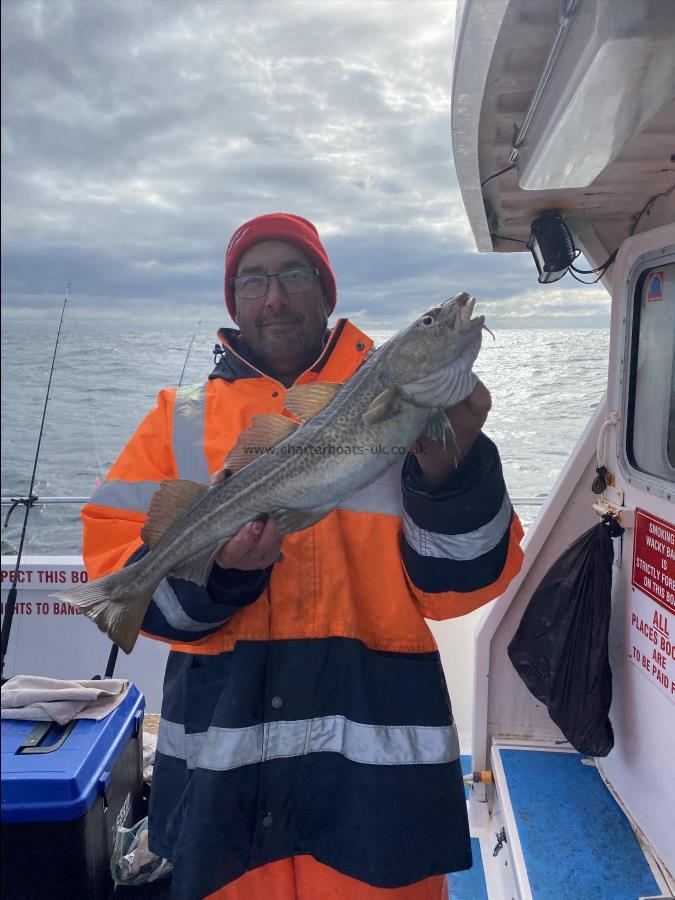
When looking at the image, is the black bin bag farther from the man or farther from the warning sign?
the man

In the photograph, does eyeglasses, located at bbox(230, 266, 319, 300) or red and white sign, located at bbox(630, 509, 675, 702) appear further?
red and white sign, located at bbox(630, 509, 675, 702)

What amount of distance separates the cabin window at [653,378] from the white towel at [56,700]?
3025 mm

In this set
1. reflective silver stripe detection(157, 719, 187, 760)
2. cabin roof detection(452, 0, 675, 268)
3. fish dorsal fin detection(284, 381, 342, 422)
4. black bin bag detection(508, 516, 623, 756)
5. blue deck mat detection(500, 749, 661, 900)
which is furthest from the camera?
black bin bag detection(508, 516, 623, 756)

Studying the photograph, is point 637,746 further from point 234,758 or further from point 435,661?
point 234,758

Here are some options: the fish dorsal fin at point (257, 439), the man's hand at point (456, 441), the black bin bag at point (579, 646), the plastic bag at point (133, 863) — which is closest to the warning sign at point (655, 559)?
the black bin bag at point (579, 646)

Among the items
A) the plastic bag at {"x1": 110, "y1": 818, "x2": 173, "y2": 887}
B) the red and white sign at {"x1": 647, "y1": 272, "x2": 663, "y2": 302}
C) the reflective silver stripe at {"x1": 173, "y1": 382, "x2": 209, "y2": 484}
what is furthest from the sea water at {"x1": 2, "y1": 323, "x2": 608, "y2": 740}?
the plastic bag at {"x1": 110, "y1": 818, "x2": 173, "y2": 887}

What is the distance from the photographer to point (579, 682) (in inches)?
136

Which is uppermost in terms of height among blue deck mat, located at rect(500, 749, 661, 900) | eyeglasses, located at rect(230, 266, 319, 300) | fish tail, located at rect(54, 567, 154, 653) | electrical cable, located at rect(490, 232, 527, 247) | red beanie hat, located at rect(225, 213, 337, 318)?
electrical cable, located at rect(490, 232, 527, 247)

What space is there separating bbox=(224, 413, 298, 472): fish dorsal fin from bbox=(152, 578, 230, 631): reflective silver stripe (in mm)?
498

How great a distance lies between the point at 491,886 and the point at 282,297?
3.50 m

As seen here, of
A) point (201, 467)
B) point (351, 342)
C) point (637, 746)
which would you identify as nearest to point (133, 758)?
point (201, 467)

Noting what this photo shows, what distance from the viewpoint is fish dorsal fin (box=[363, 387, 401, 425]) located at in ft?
6.47

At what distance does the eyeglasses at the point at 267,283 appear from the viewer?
2674mm

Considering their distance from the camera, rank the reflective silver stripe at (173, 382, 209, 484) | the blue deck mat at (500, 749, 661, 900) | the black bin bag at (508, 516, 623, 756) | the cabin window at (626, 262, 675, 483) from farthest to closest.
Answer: the black bin bag at (508, 516, 623, 756)
the cabin window at (626, 262, 675, 483)
the blue deck mat at (500, 749, 661, 900)
the reflective silver stripe at (173, 382, 209, 484)
